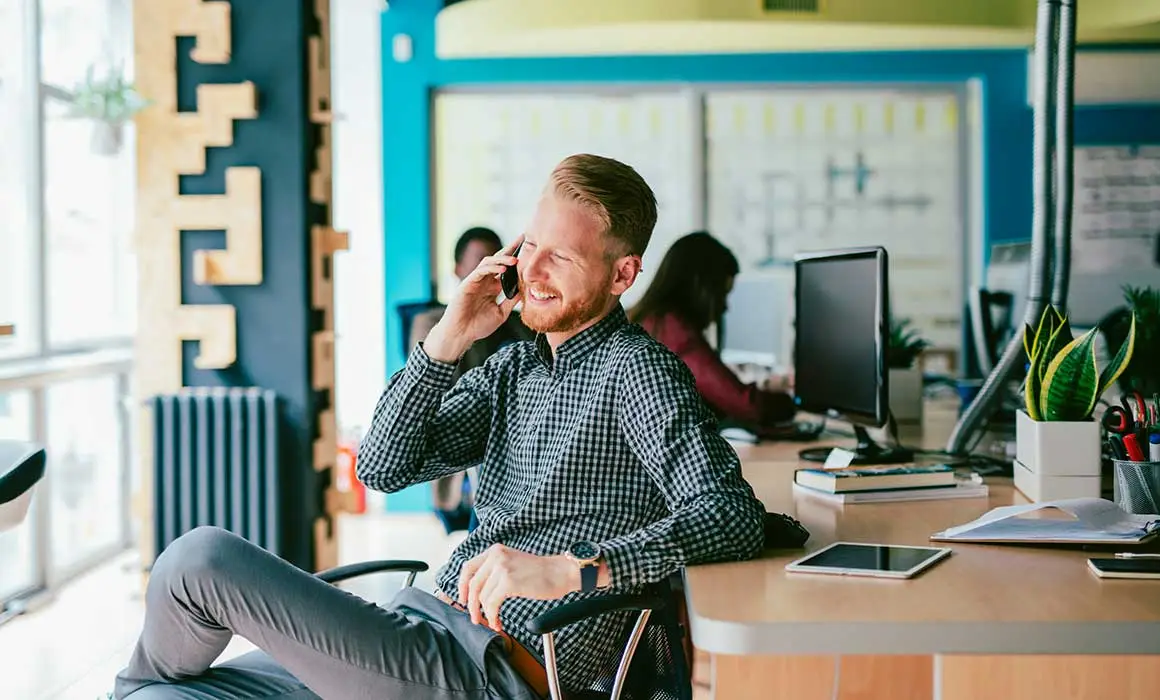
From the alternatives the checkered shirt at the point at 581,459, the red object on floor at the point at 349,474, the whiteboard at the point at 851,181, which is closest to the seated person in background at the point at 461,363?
the checkered shirt at the point at 581,459

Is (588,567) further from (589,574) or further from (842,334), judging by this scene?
(842,334)

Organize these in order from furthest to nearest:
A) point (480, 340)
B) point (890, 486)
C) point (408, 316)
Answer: point (408, 316), point (480, 340), point (890, 486)

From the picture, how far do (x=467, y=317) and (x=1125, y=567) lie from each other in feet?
3.45

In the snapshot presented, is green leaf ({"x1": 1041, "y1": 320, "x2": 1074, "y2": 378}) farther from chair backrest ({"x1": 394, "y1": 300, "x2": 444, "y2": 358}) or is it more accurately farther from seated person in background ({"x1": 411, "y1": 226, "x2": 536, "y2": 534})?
chair backrest ({"x1": 394, "y1": 300, "x2": 444, "y2": 358})

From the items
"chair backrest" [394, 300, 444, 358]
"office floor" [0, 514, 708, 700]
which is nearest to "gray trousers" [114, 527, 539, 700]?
"office floor" [0, 514, 708, 700]

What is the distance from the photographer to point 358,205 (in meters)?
6.50

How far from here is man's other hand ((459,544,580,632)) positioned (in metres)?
1.44

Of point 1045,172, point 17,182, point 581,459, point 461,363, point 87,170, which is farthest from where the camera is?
point 87,170

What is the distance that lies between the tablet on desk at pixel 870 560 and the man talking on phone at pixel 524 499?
0.09m

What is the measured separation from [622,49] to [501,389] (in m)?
4.75

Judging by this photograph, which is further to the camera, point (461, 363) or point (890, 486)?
point (461, 363)

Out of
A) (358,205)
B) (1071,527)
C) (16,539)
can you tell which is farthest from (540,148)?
(1071,527)

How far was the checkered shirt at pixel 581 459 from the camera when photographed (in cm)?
154

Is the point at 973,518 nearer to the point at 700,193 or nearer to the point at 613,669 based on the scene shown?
the point at 613,669
